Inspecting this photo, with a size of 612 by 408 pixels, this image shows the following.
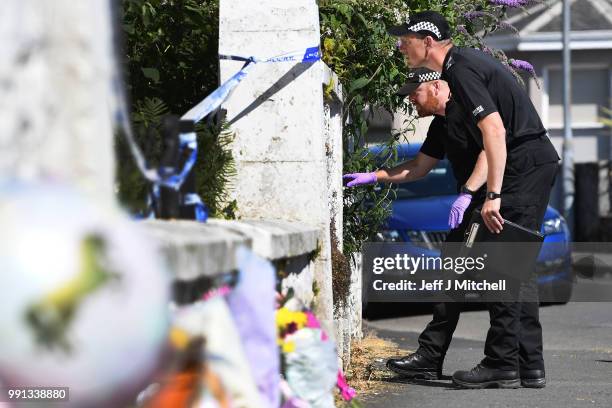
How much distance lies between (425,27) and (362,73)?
0.93 m

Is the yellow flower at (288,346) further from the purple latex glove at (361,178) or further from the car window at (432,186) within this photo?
the car window at (432,186)

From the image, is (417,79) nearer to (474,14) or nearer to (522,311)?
(522,311)

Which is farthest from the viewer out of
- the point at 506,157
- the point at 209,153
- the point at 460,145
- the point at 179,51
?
the point at 460,145

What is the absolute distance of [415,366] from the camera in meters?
7.64

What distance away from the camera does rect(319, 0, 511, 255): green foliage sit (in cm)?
775

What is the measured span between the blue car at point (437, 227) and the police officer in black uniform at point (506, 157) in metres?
4.50

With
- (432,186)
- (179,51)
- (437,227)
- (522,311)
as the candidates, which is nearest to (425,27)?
(179,51)

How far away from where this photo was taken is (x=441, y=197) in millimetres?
13133

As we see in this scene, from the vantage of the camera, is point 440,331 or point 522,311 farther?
point 440,331

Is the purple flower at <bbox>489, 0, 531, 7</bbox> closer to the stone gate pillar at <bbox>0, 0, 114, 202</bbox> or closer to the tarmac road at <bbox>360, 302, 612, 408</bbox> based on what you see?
the tarmac road at <bbox>360, 302, 612, 408</bbox>

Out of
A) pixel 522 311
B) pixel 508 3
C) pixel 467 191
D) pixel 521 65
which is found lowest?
pixel 522 311

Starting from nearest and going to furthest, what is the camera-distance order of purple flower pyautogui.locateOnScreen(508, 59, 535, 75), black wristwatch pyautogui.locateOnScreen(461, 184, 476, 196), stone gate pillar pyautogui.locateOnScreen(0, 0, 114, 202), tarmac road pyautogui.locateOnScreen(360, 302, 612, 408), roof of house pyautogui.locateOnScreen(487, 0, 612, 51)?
stone gate pillar pyautogui.locateOnScreen(0, 0, 114, 202)
tarmac road pyautogui.locateOnScreen(360, 302, 612, 408)
black wristwatch pyautogui.locateOnScreen(461, 184, 476, 196)
purple flower pyautogui.locateOnScreen(508, 59, 535, 75)
roof of house pyautogui.locateOnScreen(487, 0, 612, 51)

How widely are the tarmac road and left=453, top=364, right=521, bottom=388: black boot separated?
40mm

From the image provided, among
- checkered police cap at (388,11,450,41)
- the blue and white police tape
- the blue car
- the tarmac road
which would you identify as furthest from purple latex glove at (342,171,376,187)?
the blue car
